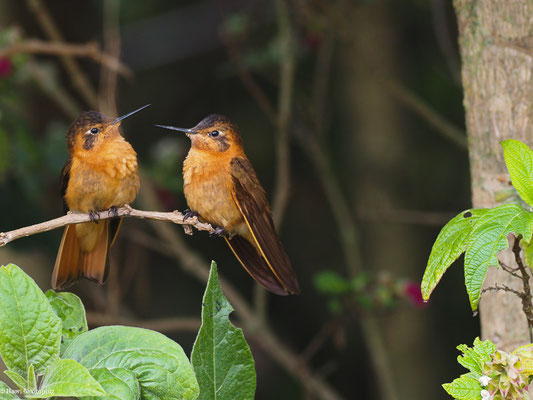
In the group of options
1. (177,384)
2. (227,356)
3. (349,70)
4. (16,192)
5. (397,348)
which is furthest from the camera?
(349,70)

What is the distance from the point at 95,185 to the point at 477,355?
159 cm

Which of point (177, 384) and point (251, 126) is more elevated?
point (251, 126)

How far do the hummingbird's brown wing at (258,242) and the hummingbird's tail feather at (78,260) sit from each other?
44cm

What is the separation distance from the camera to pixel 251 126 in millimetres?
6898

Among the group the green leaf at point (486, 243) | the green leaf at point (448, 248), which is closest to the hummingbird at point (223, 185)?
the green leaf at point (448, 248)

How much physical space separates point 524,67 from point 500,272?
57 centimetres

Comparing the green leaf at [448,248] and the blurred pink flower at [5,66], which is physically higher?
the blurred pink flower at [5,66]

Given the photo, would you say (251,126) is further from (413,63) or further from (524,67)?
(524,67)

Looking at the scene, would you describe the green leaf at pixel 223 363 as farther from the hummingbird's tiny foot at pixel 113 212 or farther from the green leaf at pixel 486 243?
the hummingbird's tiny foot at pixel 113 212

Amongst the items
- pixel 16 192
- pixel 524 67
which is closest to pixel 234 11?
pixel 16 192

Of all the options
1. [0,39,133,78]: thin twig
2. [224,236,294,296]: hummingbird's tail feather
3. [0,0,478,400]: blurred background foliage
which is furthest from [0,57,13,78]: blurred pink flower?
[224,236,294,296]: hummingbird's tail feather

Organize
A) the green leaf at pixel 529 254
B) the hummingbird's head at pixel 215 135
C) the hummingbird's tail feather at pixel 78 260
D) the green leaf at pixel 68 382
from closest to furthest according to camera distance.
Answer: the green leaf at pixel 68 382 < the green leaf at pixel 529 254 < the hummingbird's tail feather at pixel 78 260 < the hummingbird's head at pixel 215 135

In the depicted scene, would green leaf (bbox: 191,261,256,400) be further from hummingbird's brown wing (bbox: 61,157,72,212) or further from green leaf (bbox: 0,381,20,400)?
hummingbird's brown wing (bbox: 61,157,72,212)

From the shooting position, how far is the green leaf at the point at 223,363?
5.63ft
